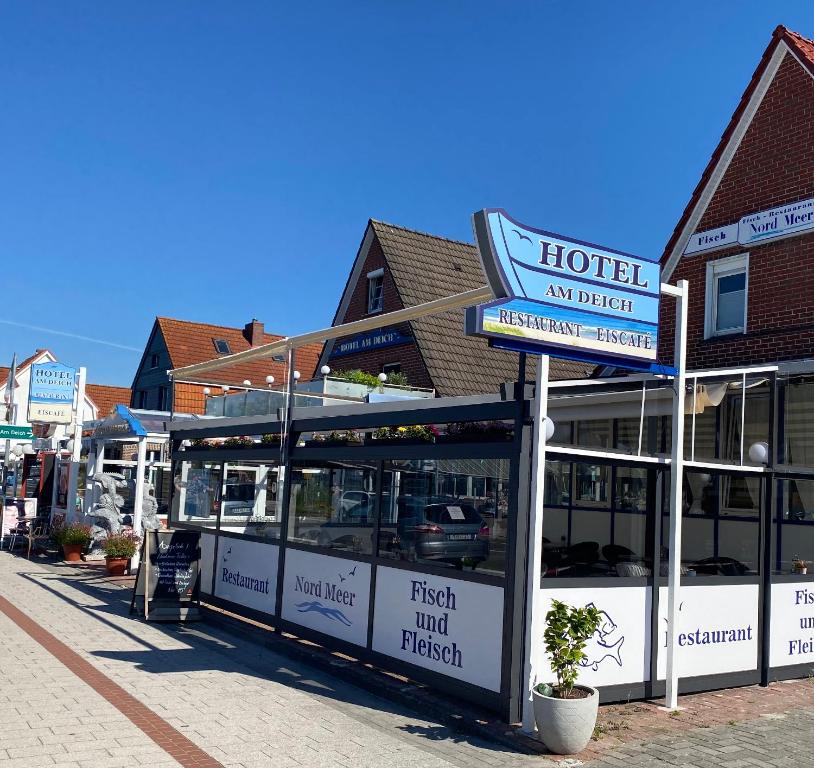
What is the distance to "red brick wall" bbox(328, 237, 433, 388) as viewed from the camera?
2184 cm

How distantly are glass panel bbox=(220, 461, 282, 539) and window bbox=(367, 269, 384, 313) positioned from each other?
12.1 meters

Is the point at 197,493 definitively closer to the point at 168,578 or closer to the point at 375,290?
the point at 168,578

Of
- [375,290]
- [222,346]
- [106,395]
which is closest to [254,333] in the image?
[222,346]

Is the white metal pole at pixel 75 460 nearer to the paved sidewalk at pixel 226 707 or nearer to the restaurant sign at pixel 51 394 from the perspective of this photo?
the restaurant sign at pixel 51 394

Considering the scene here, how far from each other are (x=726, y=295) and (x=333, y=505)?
291 inches

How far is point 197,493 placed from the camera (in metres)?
13.5

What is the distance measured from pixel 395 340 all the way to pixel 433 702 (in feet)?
51.0

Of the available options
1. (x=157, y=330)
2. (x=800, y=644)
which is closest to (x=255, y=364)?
(x=157, y=330)

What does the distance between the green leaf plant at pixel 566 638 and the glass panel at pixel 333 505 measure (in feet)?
9.08

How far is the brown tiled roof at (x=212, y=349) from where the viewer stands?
43.2 metres

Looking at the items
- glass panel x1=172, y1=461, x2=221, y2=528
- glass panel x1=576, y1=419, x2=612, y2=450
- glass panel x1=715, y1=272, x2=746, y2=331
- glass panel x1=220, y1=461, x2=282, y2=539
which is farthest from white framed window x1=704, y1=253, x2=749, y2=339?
glass panel x1=172, y1=461, x2=221, y2=528

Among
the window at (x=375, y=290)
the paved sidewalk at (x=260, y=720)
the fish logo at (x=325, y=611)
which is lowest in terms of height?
the paved sidewalk at (x=260, y=720)

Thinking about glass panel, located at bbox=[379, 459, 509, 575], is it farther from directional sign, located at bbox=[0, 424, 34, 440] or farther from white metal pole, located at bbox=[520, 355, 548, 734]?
directional sign, located at bbox=[0, 424, 34, 440]

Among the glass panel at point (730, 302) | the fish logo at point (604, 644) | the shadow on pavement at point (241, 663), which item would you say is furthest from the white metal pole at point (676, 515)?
the glass panel at point (730, 302)
